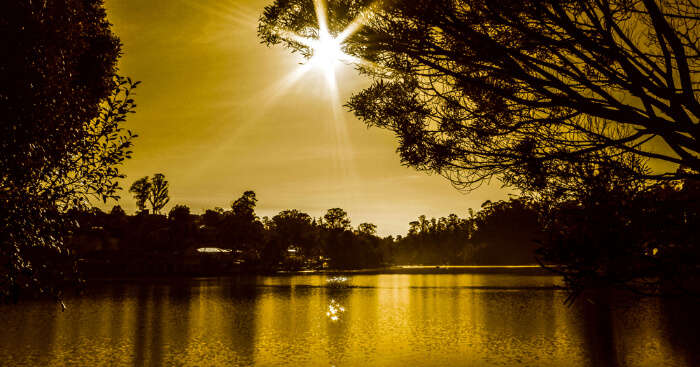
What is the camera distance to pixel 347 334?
18.5 metres

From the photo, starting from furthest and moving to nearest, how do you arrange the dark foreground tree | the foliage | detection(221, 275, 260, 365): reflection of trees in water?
detection(221, 275, 260, 365): reflection of trees in water, the dark foreground tree, the foliage

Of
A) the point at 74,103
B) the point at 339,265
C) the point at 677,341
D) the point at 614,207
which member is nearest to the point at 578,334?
the point at 677,341

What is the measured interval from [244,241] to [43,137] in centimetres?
8044

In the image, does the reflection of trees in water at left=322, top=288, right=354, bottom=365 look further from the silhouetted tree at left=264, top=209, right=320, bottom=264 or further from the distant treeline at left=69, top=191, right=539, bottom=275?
the silhouetted tree at left=264, top=209, right=320, bottom=264

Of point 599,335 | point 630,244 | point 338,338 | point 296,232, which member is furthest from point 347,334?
point 296,232

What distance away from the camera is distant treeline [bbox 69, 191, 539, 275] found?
208 ft

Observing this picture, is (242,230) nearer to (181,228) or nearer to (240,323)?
(181,228)

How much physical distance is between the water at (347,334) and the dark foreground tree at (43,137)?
19.7 ft

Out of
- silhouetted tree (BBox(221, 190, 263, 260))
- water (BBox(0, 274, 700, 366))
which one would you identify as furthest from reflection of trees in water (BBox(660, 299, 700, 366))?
silhouetted tree (BBox(221, 190, 263, 260))

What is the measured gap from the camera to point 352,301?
31.3 meters

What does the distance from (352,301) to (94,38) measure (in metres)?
23.9

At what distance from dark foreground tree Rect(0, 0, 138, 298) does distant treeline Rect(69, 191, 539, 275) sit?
696 millimetres

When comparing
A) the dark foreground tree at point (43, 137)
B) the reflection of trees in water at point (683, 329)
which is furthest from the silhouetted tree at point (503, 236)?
the dark foreground tree at point (43, 137)

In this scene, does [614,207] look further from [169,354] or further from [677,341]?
[677,341]
